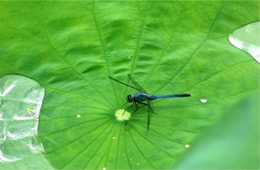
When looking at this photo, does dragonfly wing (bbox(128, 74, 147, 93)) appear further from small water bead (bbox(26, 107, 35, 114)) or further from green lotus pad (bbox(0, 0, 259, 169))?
small water bead (bbox(26, 107, 35, 114))

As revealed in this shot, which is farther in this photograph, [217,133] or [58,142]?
[58,142]

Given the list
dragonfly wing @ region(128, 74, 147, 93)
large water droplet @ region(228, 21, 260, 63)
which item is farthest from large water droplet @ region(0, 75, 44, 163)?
large water droplet @ region(228, 21, 260, 63)

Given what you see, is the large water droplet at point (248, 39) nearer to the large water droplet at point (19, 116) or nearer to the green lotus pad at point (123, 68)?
the green lotus pad at point (123, 68)

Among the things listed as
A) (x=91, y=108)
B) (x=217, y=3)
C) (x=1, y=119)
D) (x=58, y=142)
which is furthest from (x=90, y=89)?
(x=217, y=3)

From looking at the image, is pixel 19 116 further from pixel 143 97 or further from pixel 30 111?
pixel 143 97

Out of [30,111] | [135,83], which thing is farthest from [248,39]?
[30,111]

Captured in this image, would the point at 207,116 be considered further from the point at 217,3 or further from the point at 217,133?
the point at 217,133

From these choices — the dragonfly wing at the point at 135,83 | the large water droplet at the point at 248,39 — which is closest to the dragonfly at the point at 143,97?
the dragonfly wing at the point at 135,83
